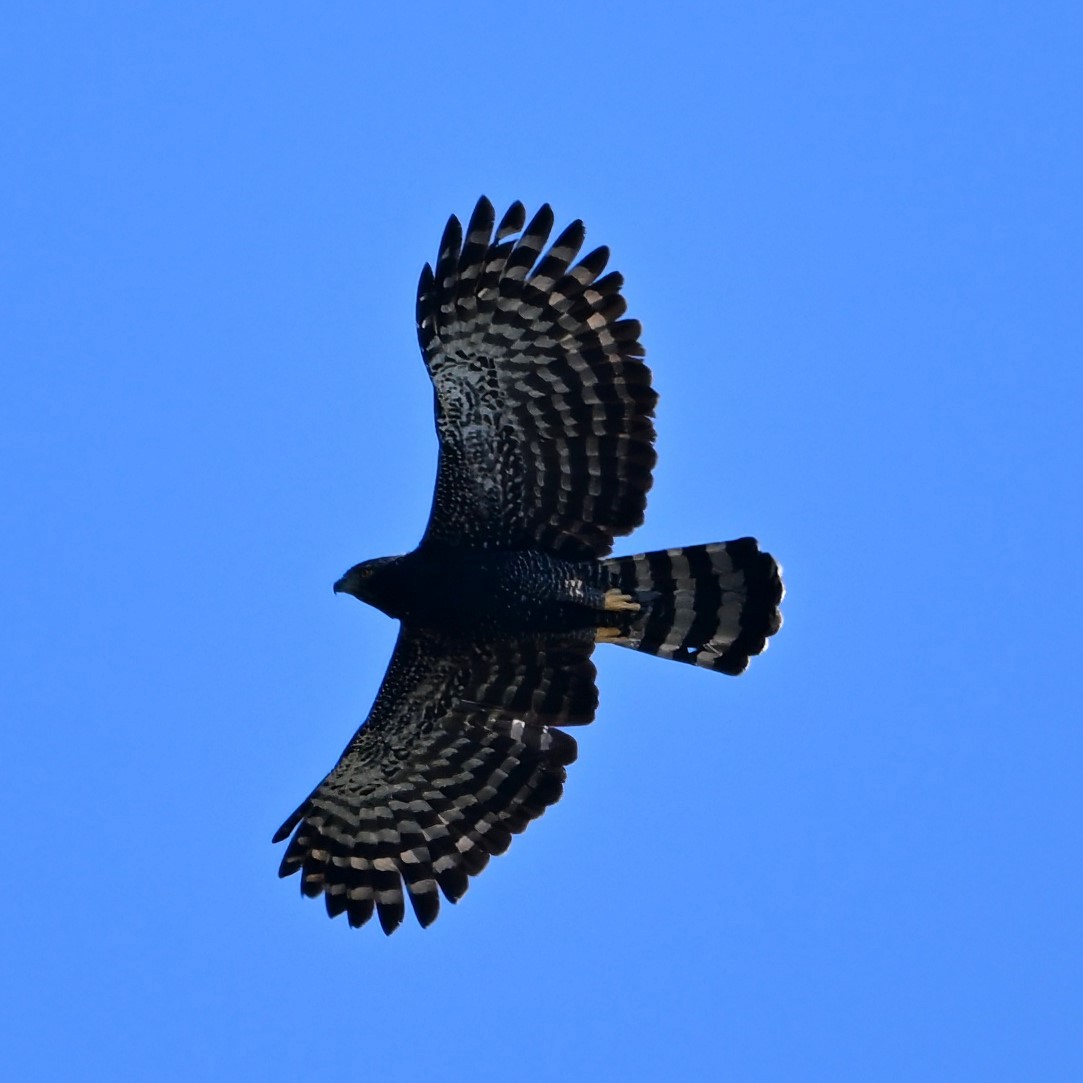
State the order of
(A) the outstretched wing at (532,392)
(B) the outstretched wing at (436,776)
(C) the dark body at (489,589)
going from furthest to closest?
(B) the outstretched wing at (436,776), (C) the dark body at (489,589), (A) the outstretched wing at (532,392)

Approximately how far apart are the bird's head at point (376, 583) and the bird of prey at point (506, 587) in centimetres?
1

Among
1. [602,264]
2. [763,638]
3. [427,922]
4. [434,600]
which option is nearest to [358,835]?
[427,922]

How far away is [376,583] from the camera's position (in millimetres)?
15414

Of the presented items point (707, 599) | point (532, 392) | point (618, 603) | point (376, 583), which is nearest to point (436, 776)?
point (376, 583)

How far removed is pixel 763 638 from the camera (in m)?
15.6

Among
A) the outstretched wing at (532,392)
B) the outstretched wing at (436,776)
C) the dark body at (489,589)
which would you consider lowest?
the outstretched wing at (436,776)

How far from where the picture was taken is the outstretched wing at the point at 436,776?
15.6m

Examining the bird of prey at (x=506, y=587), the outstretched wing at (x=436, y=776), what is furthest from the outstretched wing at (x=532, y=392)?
the outstretched wing at (x=436, y=776)

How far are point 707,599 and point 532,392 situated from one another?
1851 millimetres

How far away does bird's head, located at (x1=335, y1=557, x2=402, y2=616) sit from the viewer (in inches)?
605

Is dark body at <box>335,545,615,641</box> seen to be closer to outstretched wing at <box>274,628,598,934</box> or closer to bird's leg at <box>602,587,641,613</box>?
bird's leg at <box>602,587,641,613</box>

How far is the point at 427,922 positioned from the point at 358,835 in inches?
31.5

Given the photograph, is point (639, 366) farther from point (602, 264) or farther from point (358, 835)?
point (358, 835)

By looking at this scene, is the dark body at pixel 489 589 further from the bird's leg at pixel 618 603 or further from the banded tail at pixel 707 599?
the banded tail at pixel 707 599
